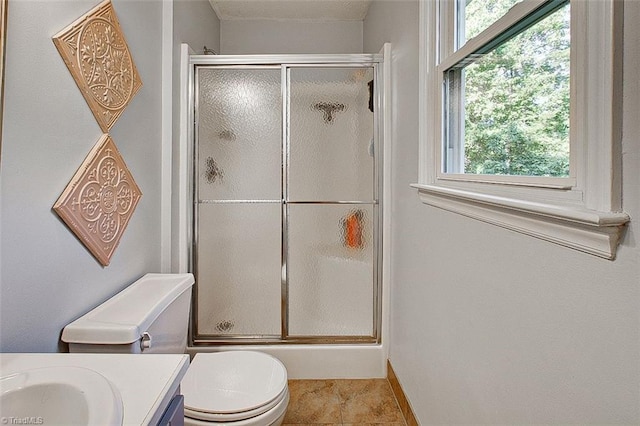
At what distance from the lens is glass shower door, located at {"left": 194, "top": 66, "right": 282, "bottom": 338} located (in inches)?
90.7

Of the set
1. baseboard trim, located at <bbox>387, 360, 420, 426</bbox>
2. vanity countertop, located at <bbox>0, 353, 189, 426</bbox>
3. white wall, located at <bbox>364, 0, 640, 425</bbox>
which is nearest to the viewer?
white wall, located at <bbox>364, 0, 640, 425</bbox>

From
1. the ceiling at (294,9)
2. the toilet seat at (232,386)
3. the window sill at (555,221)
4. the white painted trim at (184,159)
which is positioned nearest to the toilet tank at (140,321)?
the toilet seat at (232,386)

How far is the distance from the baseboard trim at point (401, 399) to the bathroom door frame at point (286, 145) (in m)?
0.21

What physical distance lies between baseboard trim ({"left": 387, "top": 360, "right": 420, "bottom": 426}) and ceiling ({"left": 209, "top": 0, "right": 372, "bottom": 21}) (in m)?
2.51

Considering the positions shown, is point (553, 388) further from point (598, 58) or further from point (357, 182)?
point (357, 182)

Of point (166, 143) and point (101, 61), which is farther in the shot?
point (166, 143)

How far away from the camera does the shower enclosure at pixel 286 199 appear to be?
2.30 meters

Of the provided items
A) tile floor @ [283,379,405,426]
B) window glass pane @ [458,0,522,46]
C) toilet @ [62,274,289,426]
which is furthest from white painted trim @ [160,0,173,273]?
window glass pane @ [458,0,522,46]

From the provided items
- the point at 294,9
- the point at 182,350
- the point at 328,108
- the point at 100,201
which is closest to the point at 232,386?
the point at 182,350

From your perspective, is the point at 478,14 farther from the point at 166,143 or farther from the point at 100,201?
the point at 166,143

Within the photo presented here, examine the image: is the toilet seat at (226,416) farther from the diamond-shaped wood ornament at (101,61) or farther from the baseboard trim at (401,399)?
the diamond-shaped wood ornament at (101,61)

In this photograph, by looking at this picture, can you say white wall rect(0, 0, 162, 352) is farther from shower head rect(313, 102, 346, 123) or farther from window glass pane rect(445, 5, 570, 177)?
window glass pane rect(445, 5, 570, 177)

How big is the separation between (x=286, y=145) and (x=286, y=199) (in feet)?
1.03

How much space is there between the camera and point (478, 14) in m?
Result: 1.25
